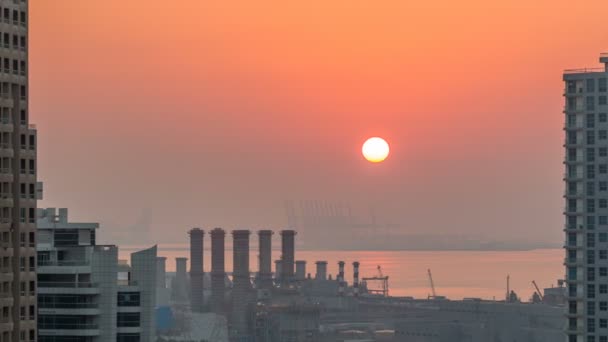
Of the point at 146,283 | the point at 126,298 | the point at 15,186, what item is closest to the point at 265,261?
the point at 146,283

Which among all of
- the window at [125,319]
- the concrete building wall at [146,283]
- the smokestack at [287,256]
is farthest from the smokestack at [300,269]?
the window at [125,319]

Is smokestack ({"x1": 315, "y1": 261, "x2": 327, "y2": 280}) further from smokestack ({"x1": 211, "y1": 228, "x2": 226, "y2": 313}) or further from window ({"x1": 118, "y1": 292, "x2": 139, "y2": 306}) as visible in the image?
window ({"x1": 118, "y1": 292, "x2": 139, "y2": 306})

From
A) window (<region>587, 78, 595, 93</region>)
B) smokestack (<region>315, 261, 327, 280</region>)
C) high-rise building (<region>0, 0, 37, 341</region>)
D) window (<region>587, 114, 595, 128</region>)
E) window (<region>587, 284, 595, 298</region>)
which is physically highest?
window (<region>587, 78, 595, 93</region>)

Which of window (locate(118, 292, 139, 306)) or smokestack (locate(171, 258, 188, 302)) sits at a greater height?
window (locate(118, 292, 139, 306))

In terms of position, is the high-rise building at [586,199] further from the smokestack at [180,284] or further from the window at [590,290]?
the smokestack at [180,284]

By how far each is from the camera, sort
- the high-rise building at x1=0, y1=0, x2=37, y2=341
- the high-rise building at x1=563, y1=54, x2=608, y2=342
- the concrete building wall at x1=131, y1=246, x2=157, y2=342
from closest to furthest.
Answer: the high-rise building at x1=0, y1=0, x2=37, y2=341
the concrete building wall at x1=131, y1=246, x2=157, y2=342
the high-rise building at x1=563, y1=54, x2=608, y2=342

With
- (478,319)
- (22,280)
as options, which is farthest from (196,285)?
(22,280)

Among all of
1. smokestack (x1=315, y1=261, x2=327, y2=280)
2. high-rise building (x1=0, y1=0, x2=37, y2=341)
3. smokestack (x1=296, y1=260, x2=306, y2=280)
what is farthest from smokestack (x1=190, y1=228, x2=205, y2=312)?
high-rise building (x1=0, y1=0, x2=37, y2=341)

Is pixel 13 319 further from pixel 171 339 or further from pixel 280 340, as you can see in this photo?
pixel 280 340
